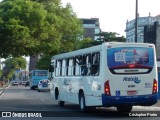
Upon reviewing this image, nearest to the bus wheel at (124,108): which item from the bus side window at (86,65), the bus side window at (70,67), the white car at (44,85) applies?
the bus side window at (86,65)

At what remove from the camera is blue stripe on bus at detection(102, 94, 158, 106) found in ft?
58.2

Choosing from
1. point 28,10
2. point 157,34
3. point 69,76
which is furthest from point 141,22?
point 69,76

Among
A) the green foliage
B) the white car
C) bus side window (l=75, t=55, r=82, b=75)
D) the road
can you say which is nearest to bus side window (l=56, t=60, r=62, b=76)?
the road

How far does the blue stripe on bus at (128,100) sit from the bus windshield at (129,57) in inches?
48.0

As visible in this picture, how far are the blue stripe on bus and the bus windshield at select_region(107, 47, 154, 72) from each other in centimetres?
122

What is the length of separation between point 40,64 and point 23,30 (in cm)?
6273

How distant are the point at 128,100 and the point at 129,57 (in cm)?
172

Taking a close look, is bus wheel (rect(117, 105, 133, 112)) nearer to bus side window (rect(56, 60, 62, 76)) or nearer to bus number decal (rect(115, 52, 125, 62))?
bus number decal (rect(115, 52, 125, 62))

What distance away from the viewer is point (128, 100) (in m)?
18.0

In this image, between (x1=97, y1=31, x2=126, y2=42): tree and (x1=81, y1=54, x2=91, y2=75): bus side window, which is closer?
(x1=81, y1=54, x2=91, y2=75): bus side window

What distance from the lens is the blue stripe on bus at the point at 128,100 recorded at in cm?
1773

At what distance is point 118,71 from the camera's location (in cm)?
1806

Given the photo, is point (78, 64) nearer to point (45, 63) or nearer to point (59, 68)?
point (59, 68)

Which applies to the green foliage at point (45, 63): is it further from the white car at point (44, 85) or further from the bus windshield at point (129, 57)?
the bus windshield at point (129, 57)
